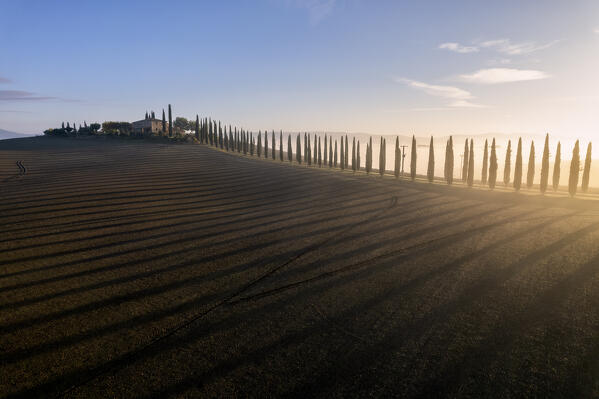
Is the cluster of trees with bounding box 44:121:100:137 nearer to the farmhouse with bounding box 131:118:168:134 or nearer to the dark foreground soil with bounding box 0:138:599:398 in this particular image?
the farmhouse with bounding box 131:118:168:134

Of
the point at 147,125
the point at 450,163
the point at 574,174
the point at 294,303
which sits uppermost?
the point at 147,125

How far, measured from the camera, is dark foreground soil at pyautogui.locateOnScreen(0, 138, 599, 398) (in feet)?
24.9

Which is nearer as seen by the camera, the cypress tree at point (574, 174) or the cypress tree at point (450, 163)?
the cypress tree at point (574, 174)

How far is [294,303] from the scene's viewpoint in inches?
434

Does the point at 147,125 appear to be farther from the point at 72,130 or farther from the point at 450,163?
the point at 450,163

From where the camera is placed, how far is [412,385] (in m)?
7.37

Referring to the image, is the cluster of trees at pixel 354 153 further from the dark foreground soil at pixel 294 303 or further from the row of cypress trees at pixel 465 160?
the dark foreground soil at pixel 294 303

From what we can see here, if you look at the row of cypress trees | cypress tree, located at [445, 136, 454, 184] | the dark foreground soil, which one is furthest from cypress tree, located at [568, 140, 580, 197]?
the dark foreground soil

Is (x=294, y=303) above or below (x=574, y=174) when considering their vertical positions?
below

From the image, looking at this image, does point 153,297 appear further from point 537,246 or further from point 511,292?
point 537,246

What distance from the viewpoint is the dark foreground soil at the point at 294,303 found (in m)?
7.58

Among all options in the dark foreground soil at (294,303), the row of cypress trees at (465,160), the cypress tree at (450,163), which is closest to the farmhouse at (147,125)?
the row of cypress trees at (465,160)

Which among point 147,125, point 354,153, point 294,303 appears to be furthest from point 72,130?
point 294,303

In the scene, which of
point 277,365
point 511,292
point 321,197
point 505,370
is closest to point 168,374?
point 277,365
